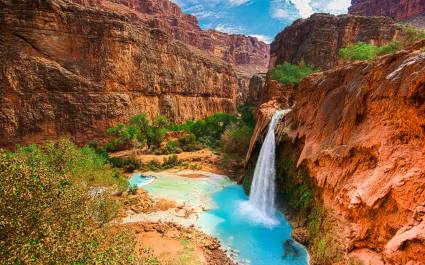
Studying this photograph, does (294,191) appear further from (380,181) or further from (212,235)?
(380,181)

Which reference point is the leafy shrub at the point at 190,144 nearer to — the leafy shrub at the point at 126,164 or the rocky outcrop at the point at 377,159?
the leafy shrub at the point at 126,164

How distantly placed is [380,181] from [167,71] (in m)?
43.8

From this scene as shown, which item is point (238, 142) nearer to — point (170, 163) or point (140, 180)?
point (170, 163)

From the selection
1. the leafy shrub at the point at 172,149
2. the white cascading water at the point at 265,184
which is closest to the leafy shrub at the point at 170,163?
the leafy shrub at the point at 172,149

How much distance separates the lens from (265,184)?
1811cm

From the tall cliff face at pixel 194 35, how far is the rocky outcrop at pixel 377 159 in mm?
75493

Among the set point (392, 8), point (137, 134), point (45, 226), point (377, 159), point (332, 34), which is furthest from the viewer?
point (392, 8)

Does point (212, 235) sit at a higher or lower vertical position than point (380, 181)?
lower

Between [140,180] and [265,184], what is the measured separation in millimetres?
11881

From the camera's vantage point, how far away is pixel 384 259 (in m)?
7.25

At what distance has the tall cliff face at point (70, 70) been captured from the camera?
97.7 feet

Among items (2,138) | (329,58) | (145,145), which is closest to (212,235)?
(145,145)

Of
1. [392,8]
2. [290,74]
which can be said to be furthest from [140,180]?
[392,8]

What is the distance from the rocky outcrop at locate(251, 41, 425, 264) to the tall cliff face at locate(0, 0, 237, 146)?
31.1 meters
